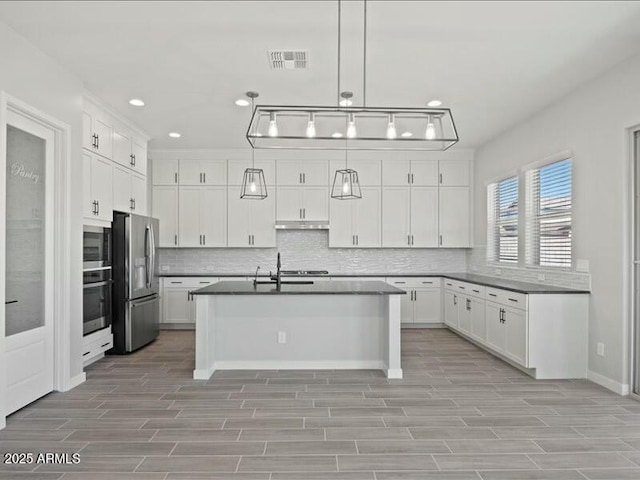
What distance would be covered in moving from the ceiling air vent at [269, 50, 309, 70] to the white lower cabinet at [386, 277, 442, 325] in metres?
4.00

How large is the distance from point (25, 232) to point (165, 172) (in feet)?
12.0

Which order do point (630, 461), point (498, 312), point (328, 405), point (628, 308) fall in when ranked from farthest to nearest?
point (498, 312) → point (628, 308) → point (328, 405) → point (630, 461)

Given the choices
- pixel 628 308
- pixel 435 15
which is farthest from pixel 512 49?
pixel 628 308

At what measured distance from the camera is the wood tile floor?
250cm

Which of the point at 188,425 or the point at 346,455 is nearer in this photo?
the point at 346,455

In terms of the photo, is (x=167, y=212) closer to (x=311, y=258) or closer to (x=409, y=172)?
(x=311, y=258)

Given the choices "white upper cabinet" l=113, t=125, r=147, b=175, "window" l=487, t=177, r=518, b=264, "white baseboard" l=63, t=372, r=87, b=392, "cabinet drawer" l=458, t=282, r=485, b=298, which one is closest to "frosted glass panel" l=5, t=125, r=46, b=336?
"white baseboard" l=63, t=372, r=87, b=392

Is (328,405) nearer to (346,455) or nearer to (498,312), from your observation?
(346,455)

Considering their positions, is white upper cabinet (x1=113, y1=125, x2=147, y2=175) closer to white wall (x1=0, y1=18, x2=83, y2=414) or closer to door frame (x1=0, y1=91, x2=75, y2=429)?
white wall (x1=0, y1=18, x2=83, y2=414)

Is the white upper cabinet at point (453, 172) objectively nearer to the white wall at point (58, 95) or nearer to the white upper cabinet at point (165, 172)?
A: the white upper cabinet at point (165, 172)

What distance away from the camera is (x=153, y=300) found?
584 centimetres

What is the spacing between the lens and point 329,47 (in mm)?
3463

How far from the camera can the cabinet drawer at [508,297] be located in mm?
4312

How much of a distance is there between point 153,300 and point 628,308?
17.5ft
